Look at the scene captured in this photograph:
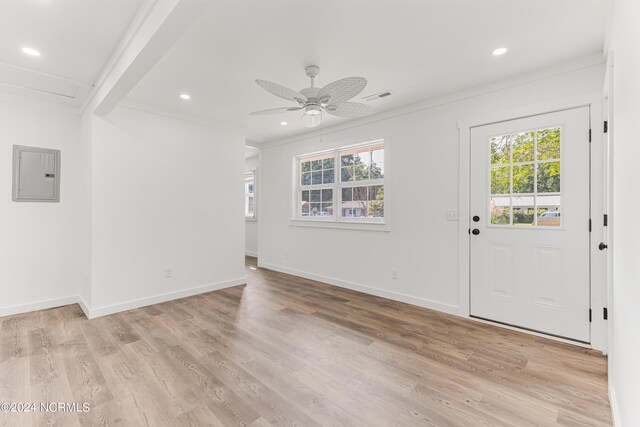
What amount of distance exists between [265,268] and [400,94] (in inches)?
156

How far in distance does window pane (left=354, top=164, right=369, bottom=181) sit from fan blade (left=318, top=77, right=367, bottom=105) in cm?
198

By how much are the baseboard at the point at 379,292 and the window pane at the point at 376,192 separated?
1.26 meters

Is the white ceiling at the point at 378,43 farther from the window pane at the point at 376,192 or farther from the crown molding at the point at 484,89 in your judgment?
the window pane at the point at 376,192

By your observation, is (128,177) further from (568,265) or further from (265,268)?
(568,265)

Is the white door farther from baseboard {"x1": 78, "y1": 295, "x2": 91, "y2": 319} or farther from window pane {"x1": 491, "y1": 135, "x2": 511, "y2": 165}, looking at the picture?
baseboard {"x1": 78, "y1": 295, "x2": 91, "y2": 319}

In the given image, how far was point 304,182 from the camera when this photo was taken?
5.28m

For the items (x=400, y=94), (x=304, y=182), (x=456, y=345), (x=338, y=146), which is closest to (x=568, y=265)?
(x=456, y=345)

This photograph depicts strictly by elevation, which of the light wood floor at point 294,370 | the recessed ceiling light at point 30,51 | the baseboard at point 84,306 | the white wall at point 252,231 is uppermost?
the recessed ceiling light at point 30,51

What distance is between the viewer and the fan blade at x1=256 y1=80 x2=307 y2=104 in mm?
2129

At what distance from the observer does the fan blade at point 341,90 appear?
2.08 m

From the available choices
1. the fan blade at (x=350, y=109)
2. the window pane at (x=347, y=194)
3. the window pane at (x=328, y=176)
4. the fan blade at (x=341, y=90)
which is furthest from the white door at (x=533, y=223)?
the window pane at (x=328, y=176)

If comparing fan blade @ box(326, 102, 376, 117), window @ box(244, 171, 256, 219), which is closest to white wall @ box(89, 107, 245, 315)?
fan blade @ box(326, 102, 376, 117)

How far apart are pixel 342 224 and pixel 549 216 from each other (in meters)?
2.51

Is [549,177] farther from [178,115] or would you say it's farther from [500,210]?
[178,115]
